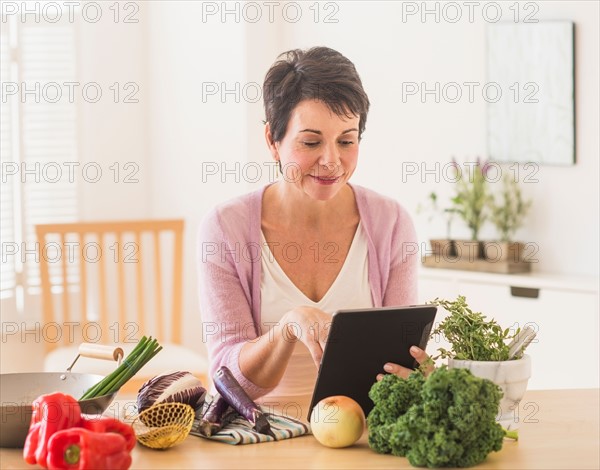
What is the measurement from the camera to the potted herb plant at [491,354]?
1.81 m

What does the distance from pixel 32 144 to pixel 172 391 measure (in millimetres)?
2697

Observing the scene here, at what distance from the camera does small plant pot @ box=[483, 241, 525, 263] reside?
12.2 ft

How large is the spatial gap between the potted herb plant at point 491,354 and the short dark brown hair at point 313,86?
651mm

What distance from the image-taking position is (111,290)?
463 cm

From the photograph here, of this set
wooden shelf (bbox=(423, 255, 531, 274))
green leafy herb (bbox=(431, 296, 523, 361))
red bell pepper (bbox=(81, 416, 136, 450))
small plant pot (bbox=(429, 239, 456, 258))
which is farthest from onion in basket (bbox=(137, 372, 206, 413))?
small plant pot (bbox=(429, 239, 456, 258))

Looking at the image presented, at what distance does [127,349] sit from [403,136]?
1439 millimetres

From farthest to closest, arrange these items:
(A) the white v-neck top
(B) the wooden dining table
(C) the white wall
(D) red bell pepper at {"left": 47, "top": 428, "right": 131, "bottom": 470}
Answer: (C) the white wall < (A) the white v-neck top < (B) the wooden dining table < (D) red bell pepper at {"left": 47, "top": 428, "right": 131, "bottom": 470}

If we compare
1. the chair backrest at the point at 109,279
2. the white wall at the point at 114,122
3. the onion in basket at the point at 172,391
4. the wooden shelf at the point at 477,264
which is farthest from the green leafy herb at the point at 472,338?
the white wall at the point at 114,122

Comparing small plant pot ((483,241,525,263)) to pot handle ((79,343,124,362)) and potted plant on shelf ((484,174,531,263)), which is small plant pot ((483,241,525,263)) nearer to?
potted plant on shelf ((484,174,531,263))

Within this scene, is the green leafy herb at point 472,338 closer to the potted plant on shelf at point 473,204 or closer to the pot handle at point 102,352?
the pot handle at point 102,352

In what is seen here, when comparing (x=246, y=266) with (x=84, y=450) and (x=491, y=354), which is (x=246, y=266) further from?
(x=84, y=450)

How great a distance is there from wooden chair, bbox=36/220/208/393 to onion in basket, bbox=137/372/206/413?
1.78m

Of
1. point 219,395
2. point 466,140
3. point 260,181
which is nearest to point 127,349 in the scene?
point 260,181

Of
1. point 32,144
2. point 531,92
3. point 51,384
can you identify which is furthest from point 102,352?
point 32,144
